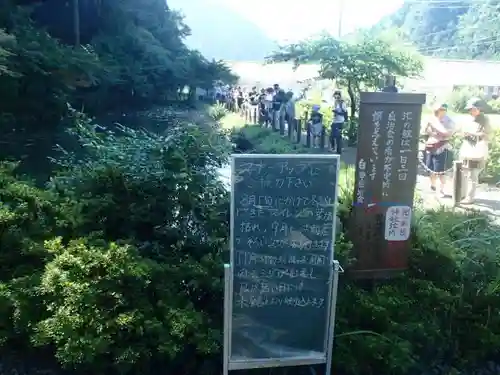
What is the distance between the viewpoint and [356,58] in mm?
13156

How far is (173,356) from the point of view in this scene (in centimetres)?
313

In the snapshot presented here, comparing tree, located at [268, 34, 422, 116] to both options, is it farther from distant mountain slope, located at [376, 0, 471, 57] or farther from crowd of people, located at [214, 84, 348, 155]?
distant mountain slope, located at [376, 0, 471, 57]

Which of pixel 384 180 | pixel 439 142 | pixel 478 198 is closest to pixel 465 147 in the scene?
pixel 439 142

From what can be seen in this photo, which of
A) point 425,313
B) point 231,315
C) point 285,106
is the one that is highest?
point 285,106

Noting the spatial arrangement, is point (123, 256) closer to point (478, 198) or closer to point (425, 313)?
point (425, 313)

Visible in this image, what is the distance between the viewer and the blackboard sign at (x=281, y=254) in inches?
121

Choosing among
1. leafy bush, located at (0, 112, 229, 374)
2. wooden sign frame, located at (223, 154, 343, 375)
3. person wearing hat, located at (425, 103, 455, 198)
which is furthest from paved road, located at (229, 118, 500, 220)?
wooden sign frame, located at (223, 154, 343, 375)

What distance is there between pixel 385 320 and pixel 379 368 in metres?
0.32

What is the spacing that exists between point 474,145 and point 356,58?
6.38 m

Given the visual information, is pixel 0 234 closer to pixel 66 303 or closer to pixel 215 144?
pixel 66 303

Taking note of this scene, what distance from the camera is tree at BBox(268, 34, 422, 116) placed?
43.3ft

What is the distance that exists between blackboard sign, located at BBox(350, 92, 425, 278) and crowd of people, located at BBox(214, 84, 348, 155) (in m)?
7.69

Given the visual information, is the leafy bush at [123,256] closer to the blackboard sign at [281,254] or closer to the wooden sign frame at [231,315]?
the wooden sign frame at [231,315]

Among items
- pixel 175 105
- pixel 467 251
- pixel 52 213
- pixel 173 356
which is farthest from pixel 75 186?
pixel 175 105
